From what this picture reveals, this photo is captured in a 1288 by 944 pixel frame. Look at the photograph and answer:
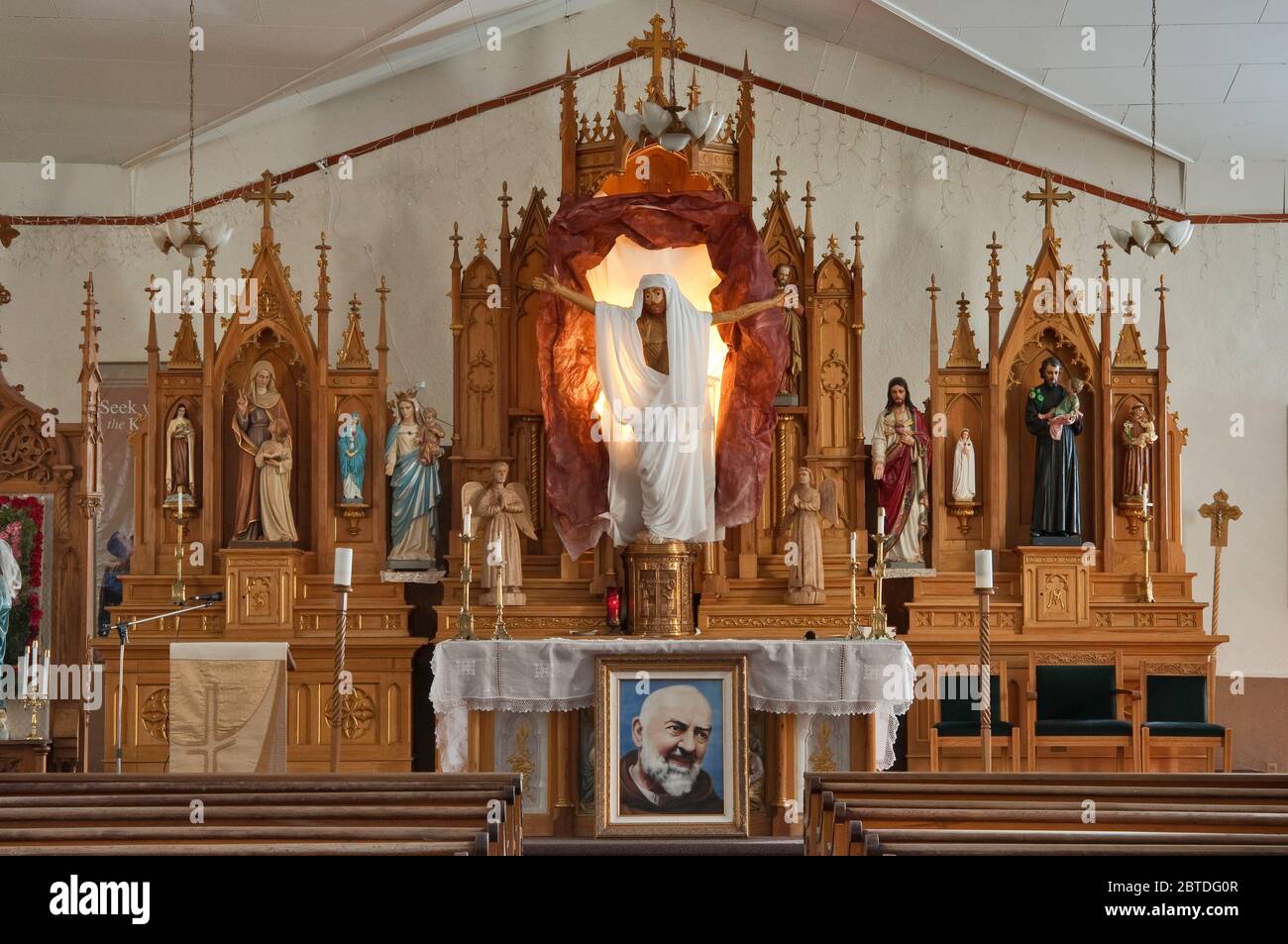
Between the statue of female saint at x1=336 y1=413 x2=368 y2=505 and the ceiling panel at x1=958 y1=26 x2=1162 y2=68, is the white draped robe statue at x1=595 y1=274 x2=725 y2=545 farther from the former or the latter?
the ceiling panel at x1=958 y1=26 x2=1162 y2=68

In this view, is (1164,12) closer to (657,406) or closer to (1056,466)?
(1056,466)

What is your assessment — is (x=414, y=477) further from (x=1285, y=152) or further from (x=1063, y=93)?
(x=1285, y=152)

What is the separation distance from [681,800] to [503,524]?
293cm

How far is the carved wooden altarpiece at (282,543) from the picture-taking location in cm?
1188

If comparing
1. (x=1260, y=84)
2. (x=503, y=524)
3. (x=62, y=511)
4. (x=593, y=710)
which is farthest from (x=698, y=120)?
(x=1260, y=84)

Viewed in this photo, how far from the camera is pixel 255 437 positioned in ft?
40.1

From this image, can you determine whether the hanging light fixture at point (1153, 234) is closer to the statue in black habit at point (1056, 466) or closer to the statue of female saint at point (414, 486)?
the statue in black habit at point (1056, 466)

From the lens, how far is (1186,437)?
45.8 feet

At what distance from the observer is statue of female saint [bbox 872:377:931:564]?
12.2 metres

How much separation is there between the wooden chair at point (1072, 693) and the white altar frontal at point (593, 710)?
1918 millimetres

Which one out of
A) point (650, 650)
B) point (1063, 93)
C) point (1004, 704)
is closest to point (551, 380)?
point (650, 650)

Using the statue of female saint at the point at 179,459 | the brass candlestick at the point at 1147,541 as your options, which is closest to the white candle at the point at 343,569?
the statue of female saint at the point at 179,459
